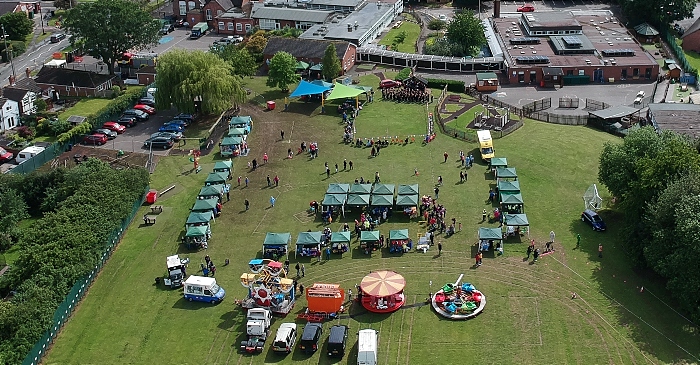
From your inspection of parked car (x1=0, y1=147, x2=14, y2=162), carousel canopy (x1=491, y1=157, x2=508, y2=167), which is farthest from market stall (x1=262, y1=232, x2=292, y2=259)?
parked car (x1=0, y1=147, x2=14, y2=162)

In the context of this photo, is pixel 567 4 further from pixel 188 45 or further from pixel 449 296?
pixel 449 296

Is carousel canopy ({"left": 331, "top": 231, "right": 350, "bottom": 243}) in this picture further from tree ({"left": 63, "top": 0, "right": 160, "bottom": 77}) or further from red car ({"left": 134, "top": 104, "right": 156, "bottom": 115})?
tree ({"left": 63, "top": 0, "right": 160, "bottom": 77})

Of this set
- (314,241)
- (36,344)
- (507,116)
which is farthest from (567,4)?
(36,344)

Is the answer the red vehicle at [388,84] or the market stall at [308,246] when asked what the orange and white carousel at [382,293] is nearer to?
the market stall at [308,246]

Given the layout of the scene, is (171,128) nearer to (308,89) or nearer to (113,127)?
(113,127)

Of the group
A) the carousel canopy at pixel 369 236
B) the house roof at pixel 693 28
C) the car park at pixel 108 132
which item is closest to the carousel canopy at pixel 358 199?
the carousel canopy at pixel 369 236

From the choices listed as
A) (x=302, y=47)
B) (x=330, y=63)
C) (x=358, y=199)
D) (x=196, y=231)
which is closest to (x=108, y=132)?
(x=196, y=231)
